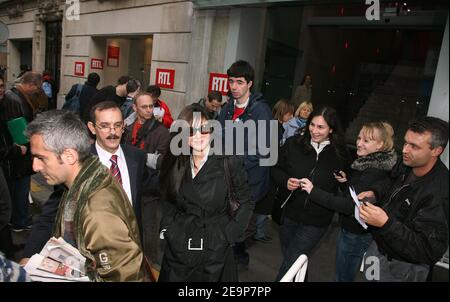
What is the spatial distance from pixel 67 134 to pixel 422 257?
7.02 feet

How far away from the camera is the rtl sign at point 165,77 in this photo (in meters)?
8.29

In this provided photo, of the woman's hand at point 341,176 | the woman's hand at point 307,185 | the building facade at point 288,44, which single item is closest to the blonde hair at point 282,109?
the building facade at point 288,44

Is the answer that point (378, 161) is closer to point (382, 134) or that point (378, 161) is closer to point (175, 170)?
point (382, 134)

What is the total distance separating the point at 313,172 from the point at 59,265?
2.11m

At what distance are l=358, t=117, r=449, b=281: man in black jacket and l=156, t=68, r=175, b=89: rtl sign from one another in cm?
680

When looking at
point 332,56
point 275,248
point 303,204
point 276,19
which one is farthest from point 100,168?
point 332,56

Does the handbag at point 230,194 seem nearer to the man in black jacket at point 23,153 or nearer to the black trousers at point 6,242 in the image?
the black trousers at point 6,242

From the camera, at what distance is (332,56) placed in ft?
30.3

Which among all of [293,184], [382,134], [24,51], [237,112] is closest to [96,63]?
[24,51]

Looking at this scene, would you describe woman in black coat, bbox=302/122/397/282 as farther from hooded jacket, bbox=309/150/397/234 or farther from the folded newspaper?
the folded newspaper

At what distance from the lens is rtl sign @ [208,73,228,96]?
284 inches

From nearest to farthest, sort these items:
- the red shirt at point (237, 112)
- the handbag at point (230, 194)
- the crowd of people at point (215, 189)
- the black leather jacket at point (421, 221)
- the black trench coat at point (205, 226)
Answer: the crowd of people at point (215, 189) → the black leather jacket at point (421, 221) → the black trench coat at point (205, 226) → the handbag at point (230, 194) → the red shirt at point (237, 112)

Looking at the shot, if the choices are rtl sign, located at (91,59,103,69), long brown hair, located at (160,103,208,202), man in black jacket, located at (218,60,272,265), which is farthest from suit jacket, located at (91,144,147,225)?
rtl sign, located at (91,59,103,69)

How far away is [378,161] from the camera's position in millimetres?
2736
